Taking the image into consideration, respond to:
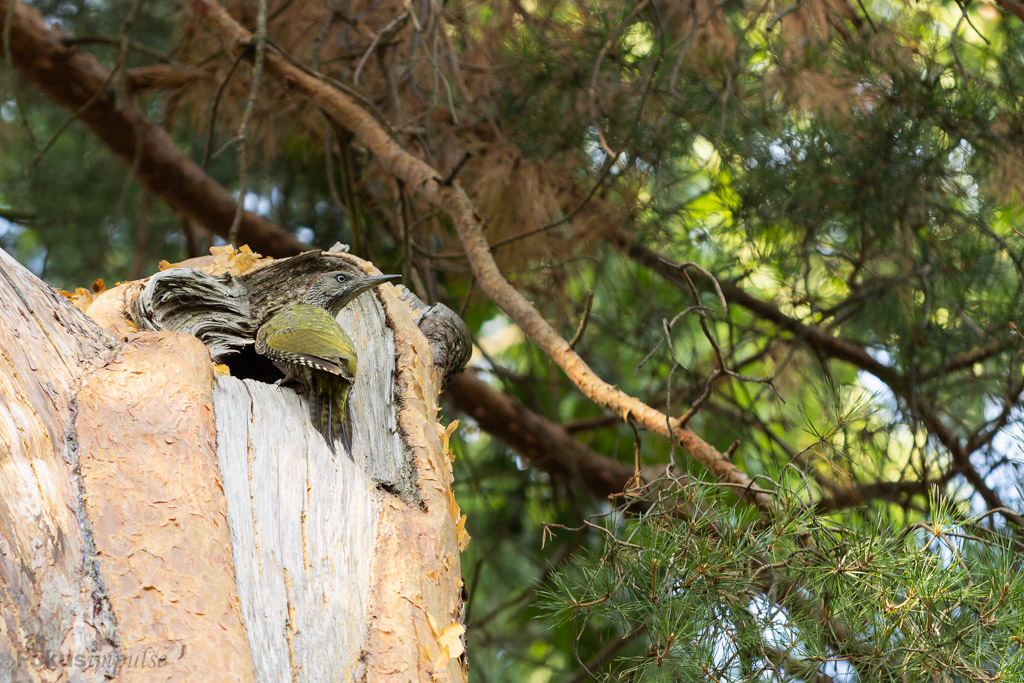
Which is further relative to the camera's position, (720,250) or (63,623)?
(720,250)

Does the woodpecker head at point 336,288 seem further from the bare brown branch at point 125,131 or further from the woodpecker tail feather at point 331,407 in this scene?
the bare brown branch at point 125,131

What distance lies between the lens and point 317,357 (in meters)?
1.44

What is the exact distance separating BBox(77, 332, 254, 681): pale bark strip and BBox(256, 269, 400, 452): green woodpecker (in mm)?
188

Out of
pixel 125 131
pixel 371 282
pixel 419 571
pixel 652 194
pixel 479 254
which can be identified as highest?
pixel 125 131

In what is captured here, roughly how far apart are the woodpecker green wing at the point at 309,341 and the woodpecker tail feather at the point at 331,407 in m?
0.03

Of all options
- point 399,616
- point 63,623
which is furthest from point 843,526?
point 63,623

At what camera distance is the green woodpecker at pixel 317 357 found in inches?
56.8

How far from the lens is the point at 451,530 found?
1.42m

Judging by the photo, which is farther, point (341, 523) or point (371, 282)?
point (371, 282)

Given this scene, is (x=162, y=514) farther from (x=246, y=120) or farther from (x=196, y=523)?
(x=246, y=120)

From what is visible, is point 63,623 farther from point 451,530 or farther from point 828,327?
point 828,327

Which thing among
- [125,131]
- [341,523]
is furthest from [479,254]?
[125,131]

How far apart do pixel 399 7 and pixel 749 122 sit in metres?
1.17

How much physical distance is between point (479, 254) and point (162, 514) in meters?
1.11
